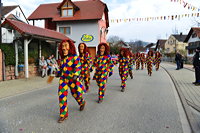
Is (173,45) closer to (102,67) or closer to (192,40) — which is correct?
(192,40)

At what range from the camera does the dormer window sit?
76.8 feet

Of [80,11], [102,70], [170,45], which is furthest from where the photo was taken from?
[170,45]

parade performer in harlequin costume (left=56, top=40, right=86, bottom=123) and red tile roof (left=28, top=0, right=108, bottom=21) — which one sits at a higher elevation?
red tile roof (left=28, top=0, right=108, bottom=21)

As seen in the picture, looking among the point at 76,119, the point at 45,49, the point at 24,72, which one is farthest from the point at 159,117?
the point at 45,49

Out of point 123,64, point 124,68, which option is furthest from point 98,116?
point 123,64

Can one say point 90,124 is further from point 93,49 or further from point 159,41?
point 159,41

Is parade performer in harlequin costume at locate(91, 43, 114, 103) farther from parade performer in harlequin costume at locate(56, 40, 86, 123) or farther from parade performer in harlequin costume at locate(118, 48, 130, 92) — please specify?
parade performer in harlequin costume at locate(56, 40, 86, 123)

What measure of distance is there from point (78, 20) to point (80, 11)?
5.76 feet

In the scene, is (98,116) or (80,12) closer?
(98,116)

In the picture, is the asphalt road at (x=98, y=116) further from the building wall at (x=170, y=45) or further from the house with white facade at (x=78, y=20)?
the building wall at (x=170, y=45)

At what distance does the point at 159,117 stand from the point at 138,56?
14331mm

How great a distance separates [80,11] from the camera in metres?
23.7

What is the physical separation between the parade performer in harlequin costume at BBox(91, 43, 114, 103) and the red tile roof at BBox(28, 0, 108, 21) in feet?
54.1

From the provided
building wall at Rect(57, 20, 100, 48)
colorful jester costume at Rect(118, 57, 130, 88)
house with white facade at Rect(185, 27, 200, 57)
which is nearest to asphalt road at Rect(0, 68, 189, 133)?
colorful jester costume at Rect(118, 57, 130, 88)
